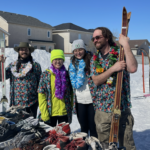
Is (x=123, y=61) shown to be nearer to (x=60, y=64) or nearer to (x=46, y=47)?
(x=60, y=64)

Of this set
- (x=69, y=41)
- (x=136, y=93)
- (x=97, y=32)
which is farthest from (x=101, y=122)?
(x=69, y=41)

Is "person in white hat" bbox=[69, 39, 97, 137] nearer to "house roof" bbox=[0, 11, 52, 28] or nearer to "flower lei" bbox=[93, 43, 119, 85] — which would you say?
"flower lei" bbox=[93, 43, 119, 85]

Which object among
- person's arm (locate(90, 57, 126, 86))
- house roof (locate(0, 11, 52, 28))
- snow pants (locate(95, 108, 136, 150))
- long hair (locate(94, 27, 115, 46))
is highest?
house roof (locate(0, 11, 52, 28))

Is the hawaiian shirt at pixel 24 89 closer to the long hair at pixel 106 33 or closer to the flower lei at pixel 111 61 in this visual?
the flower lei at pixel 111 61

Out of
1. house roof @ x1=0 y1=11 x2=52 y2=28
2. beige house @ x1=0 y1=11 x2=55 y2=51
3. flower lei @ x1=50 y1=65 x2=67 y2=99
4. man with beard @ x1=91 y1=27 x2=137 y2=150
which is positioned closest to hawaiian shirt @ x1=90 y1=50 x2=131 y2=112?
man with beard @ x1=91 y1=27 x2=137 y2=150

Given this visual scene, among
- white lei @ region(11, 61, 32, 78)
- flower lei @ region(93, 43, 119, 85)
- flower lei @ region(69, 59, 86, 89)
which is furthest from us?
white lei @ region(11, 61, 32, 78)

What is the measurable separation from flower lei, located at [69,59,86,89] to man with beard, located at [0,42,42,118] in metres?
0.80

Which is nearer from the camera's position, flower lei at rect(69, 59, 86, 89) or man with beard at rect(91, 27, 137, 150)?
man with beard at rect(91, 27, 137, 150)

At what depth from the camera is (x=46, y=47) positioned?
96.2 ft

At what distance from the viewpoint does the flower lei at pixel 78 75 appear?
278 centimetres

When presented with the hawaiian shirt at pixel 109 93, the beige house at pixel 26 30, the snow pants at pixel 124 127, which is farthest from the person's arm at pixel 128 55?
the beige house at pixel 26 30

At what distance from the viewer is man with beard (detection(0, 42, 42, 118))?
10.5 ft

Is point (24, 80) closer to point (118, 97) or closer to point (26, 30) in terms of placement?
point (118, 97)

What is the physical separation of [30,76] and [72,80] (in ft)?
2.85
